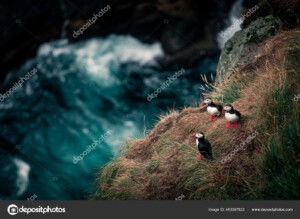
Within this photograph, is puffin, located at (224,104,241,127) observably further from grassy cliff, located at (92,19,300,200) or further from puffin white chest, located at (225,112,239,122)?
grassy cliff, located at (92,19,300,200)

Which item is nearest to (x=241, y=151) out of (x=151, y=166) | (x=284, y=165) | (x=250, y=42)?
(x=284, y=165)

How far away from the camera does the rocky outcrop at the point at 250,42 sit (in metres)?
7.44

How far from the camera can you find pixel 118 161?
7.05 m

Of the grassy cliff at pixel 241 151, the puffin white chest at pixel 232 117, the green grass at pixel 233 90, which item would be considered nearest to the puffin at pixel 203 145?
the grassy cliff at pixel 241 151

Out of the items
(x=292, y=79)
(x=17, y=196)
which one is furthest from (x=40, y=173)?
(x=292, y=79)

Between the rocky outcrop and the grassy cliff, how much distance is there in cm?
48

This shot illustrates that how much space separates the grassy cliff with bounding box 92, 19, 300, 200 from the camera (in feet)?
11.9

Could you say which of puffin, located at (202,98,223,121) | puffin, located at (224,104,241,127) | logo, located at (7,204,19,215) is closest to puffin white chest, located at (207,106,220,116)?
puffin, located at (202,98,223,121)

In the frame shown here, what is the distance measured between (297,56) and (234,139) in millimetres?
1789

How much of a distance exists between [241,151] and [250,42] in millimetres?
3840

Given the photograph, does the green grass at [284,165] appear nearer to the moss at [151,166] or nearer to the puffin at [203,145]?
the puffin at [203,145]

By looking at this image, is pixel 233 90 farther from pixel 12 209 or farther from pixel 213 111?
pixel 12 209

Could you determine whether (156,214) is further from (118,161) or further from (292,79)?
(118,161)

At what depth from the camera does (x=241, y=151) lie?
4.63 meters
